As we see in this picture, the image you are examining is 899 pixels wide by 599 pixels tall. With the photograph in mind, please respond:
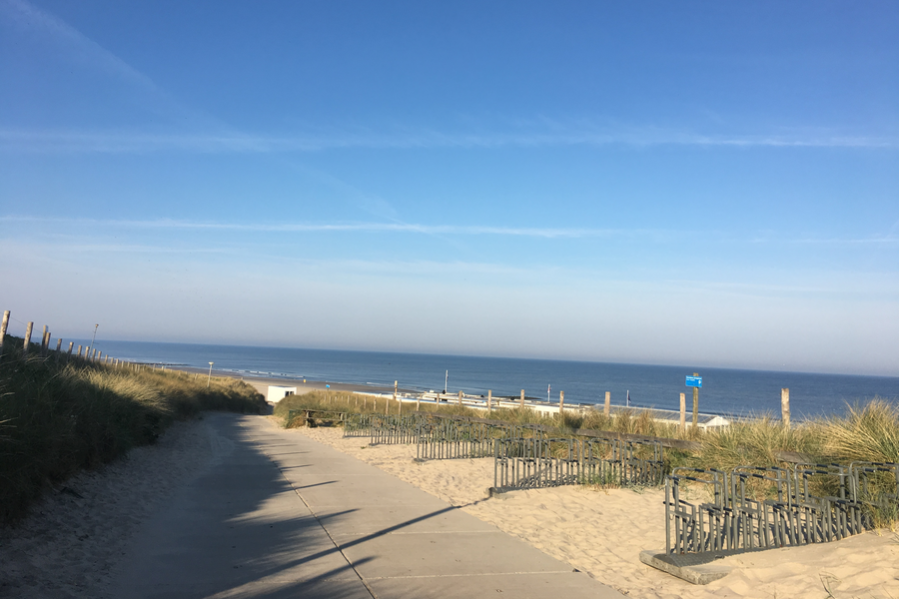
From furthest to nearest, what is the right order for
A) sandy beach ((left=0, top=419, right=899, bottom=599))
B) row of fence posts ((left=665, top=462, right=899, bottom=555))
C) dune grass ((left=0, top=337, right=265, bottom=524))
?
row of fence posts ((left=665, top=462, right=899, bottom=555)) < dune grass ((left=0, top=337, right=265, bottom=524)) < sandy beach ((left=0, top=419, right=899, bottom=599))

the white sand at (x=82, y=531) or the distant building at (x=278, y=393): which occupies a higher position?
the white sand at (x=82, y=531)

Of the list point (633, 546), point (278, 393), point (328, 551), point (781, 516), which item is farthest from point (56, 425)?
point (278, 393)

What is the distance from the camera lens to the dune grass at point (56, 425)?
6356 mm

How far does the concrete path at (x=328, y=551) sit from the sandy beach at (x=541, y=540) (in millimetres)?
360

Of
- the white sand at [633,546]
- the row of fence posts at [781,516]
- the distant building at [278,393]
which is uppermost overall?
the row of fence posts at [781,516]

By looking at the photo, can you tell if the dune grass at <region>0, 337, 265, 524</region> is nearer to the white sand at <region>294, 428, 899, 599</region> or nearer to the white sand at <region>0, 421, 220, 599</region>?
the white sand at <region>0, 421, 220, 599</region>

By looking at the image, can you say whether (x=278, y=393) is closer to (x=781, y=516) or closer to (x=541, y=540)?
(x=541, y=540)

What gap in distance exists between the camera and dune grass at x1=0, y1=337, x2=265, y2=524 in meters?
6.36

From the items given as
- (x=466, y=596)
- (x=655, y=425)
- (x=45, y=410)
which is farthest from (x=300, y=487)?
(x=655, y=425)

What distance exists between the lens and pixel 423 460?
50.2 ft

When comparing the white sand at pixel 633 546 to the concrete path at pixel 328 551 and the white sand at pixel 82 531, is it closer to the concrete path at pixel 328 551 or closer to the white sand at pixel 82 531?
the concrete path at pixel 328 551

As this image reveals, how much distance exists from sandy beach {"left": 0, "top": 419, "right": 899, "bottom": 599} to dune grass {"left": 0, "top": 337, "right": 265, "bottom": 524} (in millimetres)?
290

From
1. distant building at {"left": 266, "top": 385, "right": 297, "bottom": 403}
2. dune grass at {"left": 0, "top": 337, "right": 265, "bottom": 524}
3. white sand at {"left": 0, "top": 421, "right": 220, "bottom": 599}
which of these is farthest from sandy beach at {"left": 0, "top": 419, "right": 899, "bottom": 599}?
distant building at {"left": 266, "top": 385, "right": 297, "bottom": 403}

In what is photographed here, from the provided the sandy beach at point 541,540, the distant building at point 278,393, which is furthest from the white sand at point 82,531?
the distant building at point 278,393
